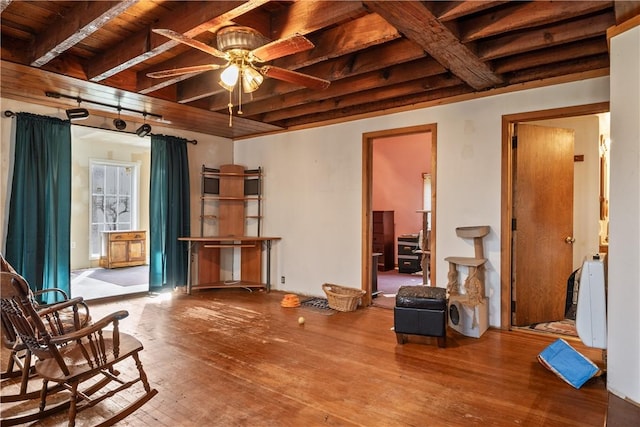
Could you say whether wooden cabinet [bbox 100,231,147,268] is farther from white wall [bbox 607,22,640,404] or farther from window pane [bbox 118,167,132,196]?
white wall [bbox 607,22,640,404]

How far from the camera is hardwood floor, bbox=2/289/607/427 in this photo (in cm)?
227

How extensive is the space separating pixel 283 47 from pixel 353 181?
2.75 m

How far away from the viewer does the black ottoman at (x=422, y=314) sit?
335 centimetres

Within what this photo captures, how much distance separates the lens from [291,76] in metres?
2.88

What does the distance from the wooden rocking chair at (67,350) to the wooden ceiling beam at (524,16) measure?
2.92 m

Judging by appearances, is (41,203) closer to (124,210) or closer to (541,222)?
(124,210)

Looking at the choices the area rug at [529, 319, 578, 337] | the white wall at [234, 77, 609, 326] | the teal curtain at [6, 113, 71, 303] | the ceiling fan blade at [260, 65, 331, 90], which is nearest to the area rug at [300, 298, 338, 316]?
the white wall at [234, 77, 609, 326]

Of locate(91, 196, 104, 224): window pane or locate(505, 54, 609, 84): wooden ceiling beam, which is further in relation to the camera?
locate(91, 196, 104, 224): window pane

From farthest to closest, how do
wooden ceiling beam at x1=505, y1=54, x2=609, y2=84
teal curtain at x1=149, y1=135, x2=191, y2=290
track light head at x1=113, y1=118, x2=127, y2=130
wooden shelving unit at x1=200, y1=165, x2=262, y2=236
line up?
wooden shelving unit at x1=200, y1=165, x2=262, y2=236 < teal curtain at x1=149, y1=135, x2=191, y2=290 < track light head at x1=113, y1=118, x2=127, y2=130 < wooden ceiling beam at x1=505, y1=54, x2=609, y2=84

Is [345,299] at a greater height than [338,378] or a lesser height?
greater

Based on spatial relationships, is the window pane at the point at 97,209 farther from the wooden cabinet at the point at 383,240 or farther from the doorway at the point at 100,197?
the wooden cabinet at the point at 383,240

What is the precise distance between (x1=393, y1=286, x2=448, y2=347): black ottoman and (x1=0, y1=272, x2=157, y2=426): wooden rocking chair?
2.05 meters

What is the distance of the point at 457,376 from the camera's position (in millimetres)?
2826

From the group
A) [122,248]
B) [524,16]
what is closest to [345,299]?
[524,16]
